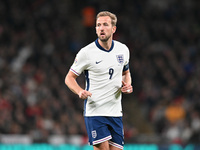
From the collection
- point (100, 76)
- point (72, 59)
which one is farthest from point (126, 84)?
point (72, 59)

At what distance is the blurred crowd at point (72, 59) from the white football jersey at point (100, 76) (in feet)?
19.7

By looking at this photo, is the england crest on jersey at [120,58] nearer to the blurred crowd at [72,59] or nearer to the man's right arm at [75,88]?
the man's right arm at [75,88]

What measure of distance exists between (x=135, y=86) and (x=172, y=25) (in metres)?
3.24

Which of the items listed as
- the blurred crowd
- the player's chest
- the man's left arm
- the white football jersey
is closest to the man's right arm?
the white football jersey

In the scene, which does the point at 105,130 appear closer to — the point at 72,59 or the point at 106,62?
the point at 106,62

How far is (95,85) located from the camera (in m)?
6.52

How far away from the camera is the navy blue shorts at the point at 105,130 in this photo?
6.44m

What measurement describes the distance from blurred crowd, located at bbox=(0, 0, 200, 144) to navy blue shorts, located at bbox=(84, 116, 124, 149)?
5935mm

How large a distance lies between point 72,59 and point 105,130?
974 centimetres

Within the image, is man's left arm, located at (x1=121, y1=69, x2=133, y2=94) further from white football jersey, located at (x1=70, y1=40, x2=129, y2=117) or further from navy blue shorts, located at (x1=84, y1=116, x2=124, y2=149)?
navy blue shorts, located at (x1=84, y1=116, x2=124, y2=149)

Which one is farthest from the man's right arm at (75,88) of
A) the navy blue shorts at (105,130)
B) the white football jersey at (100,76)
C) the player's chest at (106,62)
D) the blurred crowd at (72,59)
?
the blurred crowd at (72,59)

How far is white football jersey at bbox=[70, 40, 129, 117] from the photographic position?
6.46 metres

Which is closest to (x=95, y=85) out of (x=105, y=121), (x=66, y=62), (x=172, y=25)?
(x=105, y=121)

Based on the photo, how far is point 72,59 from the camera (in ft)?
52.8
